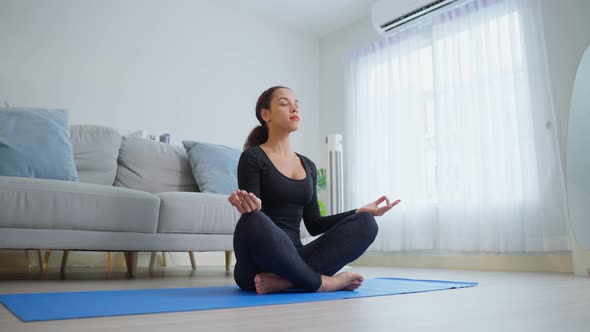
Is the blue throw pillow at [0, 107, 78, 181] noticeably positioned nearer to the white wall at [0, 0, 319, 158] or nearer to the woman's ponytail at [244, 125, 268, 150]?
the white wall at [0, 0, 319, 158]

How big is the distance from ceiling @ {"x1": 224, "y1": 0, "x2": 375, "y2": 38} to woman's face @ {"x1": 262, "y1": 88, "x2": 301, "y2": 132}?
304 centimetres

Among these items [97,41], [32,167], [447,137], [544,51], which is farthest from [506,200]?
[97,41]

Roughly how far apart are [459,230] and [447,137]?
0.75 meters

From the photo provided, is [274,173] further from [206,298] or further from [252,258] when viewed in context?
[206,298]

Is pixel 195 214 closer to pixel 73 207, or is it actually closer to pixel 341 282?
pixel 73 207

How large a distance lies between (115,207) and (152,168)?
3.15ft

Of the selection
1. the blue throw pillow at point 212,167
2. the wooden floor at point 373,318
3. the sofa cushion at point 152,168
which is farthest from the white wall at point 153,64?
the wooden floor at point 373,318

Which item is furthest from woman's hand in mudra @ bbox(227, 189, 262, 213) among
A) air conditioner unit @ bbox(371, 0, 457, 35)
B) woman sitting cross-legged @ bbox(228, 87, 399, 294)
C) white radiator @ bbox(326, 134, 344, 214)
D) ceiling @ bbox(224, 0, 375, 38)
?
ceiling @ bbox(224, 0, 375, 38)

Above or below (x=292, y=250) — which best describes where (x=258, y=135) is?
above

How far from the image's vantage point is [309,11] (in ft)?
15.5

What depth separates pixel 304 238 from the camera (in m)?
2.88

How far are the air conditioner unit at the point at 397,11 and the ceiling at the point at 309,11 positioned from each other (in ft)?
1.03

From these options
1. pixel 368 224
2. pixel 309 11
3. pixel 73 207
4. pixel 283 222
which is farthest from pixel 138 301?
pixel 309 11

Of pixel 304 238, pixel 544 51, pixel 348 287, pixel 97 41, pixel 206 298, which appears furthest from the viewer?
pixel 97 41
